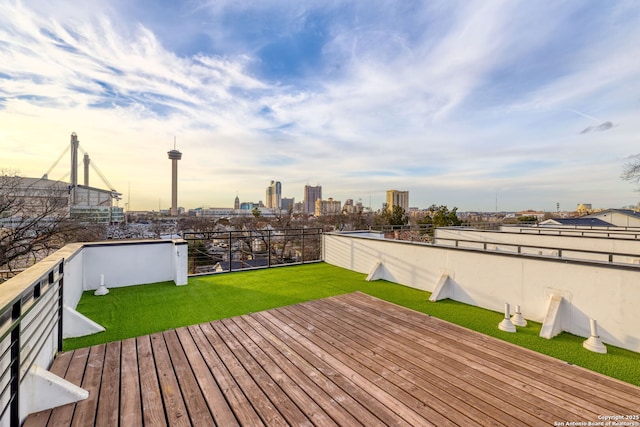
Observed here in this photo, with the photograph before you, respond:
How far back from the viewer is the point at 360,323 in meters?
3.21

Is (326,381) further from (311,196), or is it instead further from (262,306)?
(311,196)

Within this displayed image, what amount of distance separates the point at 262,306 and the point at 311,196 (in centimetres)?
4291

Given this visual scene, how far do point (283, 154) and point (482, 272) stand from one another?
37.9 ft

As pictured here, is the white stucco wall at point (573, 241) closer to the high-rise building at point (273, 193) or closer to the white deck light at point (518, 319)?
the white deck light at point (518, 319)

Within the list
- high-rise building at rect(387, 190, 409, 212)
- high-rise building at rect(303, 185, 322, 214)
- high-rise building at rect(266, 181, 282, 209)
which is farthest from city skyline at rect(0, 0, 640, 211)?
high-rise building at rect(266, 181, 282, 209)

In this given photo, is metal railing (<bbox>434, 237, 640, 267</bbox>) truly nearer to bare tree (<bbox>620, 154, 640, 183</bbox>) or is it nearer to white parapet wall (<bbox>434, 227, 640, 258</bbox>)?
white parapet wall (<bbox>434, 227, 640, 258</bbox>)

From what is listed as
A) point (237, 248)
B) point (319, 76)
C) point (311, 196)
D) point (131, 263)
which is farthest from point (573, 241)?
point (311, 196)

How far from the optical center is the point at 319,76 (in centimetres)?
838

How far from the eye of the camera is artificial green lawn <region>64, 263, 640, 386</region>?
266 centimetres

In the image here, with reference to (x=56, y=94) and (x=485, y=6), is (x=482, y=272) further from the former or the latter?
(x=56, y=94)

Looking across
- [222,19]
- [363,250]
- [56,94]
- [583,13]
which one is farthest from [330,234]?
[56,94]

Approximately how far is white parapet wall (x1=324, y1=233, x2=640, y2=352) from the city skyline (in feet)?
17.9

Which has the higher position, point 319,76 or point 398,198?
point 319,76

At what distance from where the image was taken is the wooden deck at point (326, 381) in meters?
1.64
